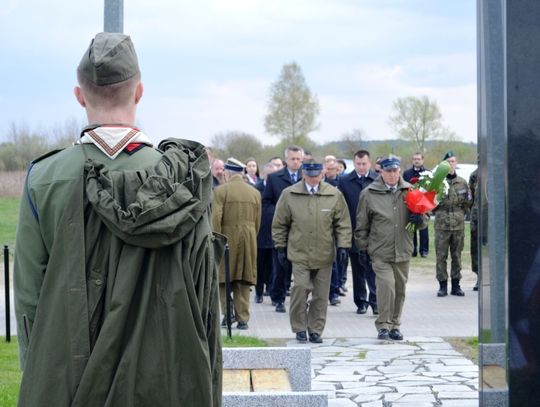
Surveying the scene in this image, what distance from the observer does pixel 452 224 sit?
1569 cm

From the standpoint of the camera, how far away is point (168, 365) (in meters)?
3.32

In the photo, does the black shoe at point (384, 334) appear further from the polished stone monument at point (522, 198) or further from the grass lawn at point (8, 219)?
the grass lawn at point (8, 219)

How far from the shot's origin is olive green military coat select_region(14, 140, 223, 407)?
10.7ft

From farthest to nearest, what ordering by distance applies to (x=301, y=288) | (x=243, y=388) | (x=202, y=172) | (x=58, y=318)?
1. (x=301, y=288)
2. (x=243, y=388)
3. (x=202, y=172)
4. (x=58, y=318)

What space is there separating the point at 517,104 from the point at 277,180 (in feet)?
36.6

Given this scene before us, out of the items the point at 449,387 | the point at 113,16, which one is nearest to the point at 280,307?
the point at 449,387

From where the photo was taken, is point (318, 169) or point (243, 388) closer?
point (243, 388)

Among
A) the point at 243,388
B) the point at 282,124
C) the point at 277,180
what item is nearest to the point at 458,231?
the point at 277,180

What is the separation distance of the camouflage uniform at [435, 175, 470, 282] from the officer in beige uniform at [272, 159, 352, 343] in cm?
439

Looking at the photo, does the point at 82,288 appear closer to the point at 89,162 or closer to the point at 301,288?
the point at 89,162

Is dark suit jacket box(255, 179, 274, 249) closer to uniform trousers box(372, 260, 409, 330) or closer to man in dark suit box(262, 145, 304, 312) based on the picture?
man in dark suit box(262, 145, 304, 312)

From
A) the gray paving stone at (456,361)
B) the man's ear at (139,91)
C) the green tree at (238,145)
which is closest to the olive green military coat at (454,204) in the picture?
the gray paving stone at (456,361)

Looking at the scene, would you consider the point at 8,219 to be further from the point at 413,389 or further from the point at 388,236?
the point at 413,389

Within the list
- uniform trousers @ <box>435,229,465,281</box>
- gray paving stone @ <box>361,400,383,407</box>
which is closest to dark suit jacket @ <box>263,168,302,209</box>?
uniform trousers @ <box>435,229,465,281</box>
